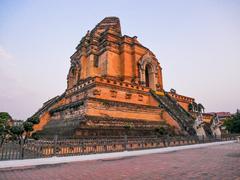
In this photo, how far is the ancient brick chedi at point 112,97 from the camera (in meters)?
14.6

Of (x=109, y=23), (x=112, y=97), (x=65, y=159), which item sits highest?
(x=109, y=23)

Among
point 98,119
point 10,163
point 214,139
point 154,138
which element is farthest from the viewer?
point 214,139

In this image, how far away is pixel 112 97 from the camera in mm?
17703

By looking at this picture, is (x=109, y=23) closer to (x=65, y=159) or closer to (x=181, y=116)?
(x=181, y=116)

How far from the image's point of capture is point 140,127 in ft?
52.6

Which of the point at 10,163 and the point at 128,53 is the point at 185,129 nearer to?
the point at 128,53

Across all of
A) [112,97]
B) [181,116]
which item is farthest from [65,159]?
[181,116]

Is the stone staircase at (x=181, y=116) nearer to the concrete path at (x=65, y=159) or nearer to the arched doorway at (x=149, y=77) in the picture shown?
the arched doorway at (x=149, y=77)

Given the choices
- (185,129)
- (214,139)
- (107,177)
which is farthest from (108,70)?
(107,177)

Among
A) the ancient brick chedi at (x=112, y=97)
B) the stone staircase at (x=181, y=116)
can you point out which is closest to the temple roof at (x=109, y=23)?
the ancient brick chedi at (x=112, y=97)

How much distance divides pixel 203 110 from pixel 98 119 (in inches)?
772

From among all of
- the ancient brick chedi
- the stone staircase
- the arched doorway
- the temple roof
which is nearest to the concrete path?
the ancient brick chedi

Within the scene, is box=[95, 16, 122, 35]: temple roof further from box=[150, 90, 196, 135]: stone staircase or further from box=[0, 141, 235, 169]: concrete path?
box=[0, 141, 235, 169]: concrete path

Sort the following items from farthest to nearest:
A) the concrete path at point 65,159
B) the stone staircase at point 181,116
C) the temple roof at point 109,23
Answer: the temple roof at point 109,23 → the stone staircase at point 181,116 → the concrete path at point 65,159
